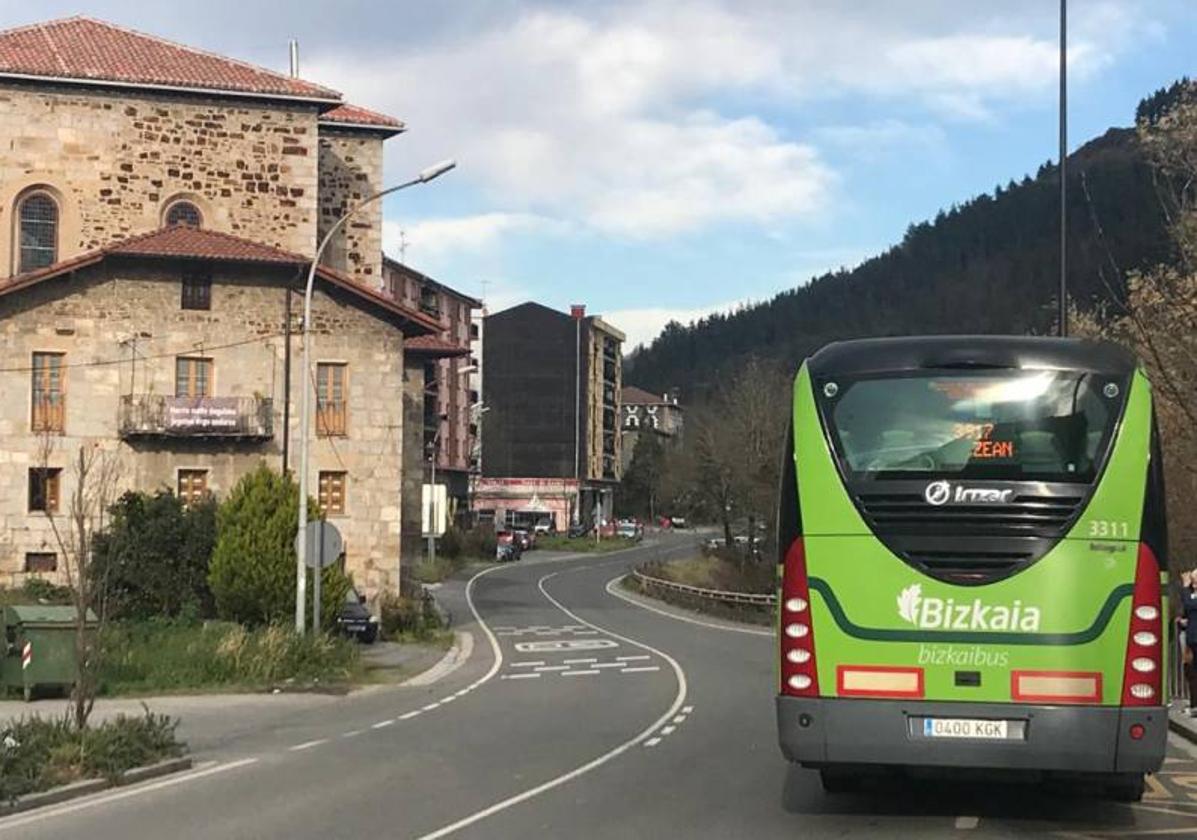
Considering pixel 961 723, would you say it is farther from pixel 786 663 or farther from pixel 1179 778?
pixel 1179 778

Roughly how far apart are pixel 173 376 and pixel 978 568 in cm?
3104

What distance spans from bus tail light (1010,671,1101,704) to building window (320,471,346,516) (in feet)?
99.2

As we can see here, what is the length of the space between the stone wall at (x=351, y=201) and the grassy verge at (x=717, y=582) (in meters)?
15.5

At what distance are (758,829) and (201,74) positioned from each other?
37.2 meters

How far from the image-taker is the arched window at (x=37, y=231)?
4022 cm

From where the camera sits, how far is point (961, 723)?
28.9ft

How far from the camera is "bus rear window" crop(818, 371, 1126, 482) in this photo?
9055mm

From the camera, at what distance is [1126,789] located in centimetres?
1020

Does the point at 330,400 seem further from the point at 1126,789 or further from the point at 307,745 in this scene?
the point at 1126,789

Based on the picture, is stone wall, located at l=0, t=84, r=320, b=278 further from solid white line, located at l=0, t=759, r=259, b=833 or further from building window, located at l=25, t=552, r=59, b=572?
solid white line, located at l=0, t=759, r=259, b=833

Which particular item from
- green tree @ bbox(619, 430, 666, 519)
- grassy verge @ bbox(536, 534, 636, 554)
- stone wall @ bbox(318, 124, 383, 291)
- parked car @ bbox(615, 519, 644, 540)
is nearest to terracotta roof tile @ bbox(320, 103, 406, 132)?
stone wall @ bbox(318, 124, 383, 291)

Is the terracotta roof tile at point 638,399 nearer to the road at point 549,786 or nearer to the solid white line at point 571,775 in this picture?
the solid white line at point 571,775

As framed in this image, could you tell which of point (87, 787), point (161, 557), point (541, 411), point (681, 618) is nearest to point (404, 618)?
point (161, 557)

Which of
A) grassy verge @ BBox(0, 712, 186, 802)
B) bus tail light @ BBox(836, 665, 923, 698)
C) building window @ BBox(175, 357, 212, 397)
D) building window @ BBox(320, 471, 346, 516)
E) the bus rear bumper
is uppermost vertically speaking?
building window @ BBox(175, 357, 212, 397)
